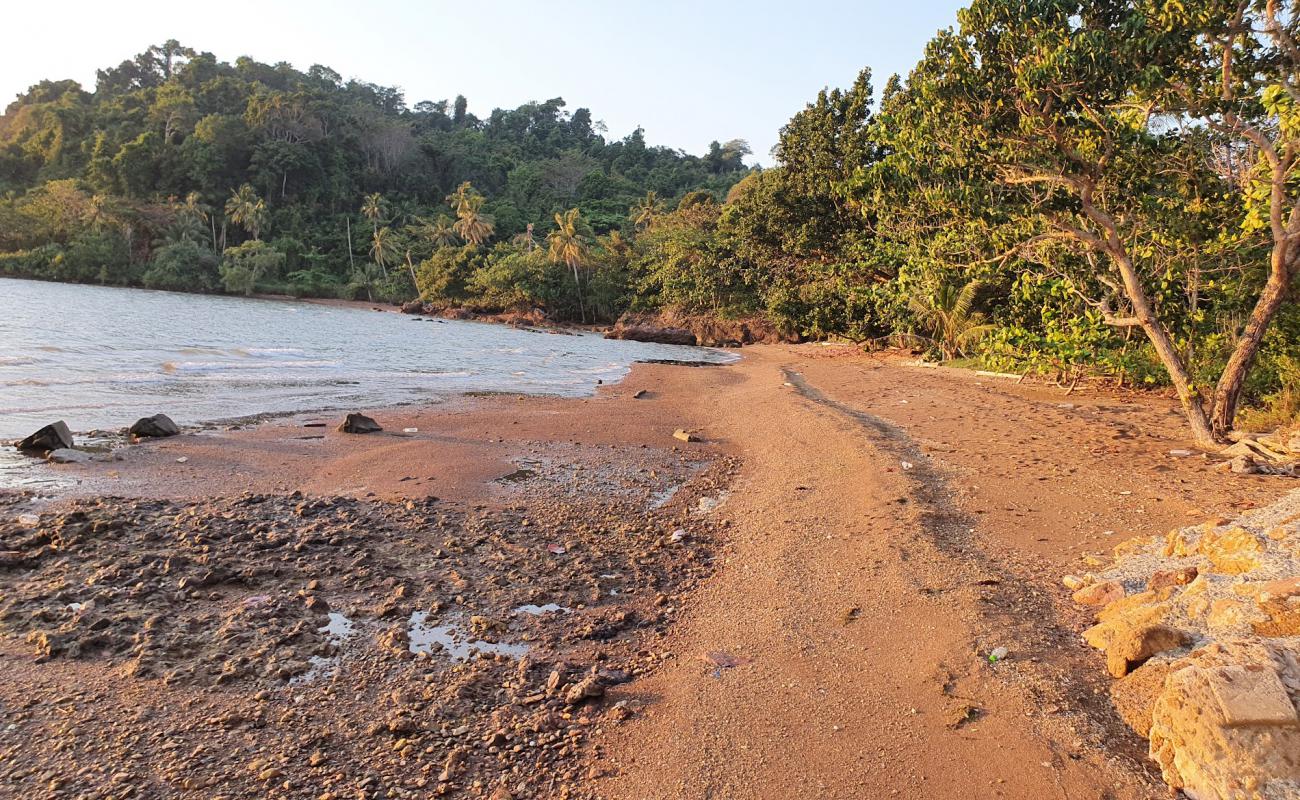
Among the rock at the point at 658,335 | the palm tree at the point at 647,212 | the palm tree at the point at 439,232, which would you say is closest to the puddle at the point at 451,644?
the rock at the point at 658,335

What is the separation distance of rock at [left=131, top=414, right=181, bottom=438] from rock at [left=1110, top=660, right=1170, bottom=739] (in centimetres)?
1019

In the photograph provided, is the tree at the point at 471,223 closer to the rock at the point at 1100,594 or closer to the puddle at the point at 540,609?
the puddle at the point at 540,609

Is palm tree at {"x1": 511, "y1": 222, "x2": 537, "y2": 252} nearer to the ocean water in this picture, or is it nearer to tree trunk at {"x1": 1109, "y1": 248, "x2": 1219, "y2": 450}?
the ocean water

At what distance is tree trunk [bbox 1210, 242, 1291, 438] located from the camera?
23.6 feet

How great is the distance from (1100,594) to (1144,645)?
934mm

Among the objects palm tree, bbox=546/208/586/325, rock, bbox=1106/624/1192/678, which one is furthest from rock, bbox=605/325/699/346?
rock, bbox=1106/624/1192/678

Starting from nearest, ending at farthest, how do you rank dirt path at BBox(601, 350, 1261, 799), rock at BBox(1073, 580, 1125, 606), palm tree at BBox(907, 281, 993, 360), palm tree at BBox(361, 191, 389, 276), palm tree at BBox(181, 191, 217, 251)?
dirt path at BBox(601, 350, 1261, 799) → rock at BBox(1073, 580, 1125, 606) → palm tree at BBox(907, 281, 993, 360) → palm tree at BBox(181, 191, 217, 251) → palm tree at BBox(361, 191, 389, 276)

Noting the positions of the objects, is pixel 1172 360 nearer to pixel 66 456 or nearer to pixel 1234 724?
pixel 1234 724

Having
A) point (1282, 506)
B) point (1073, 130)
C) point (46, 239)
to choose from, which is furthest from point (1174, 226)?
point (46, 239)

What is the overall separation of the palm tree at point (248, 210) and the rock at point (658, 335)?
44.3m

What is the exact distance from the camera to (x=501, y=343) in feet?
104

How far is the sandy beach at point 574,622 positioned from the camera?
9.76ft

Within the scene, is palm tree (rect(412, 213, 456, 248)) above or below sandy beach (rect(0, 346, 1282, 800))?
above

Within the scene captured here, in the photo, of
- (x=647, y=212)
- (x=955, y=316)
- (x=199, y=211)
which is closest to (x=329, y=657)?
(x=955, y=316)
